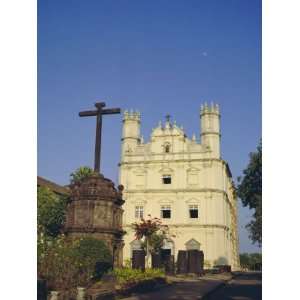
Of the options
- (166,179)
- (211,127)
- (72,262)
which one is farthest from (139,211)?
(72,262)

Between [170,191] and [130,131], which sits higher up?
[130,131]

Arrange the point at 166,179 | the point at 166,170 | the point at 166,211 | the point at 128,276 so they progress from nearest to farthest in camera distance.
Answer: the point at 128,276 < the point at 166,211 < the point at 166,170 < the point at 166,179

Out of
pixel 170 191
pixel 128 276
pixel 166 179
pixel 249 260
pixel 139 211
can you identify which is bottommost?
pixel 249 260

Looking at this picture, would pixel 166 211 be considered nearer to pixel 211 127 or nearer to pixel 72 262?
pixel 211 127

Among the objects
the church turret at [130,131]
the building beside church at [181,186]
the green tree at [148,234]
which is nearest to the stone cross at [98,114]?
the green tree at [148,234]

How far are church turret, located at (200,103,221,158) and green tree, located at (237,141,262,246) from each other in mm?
15601

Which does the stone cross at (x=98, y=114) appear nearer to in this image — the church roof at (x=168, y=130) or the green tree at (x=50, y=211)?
the green tree at (x=50, y=211)

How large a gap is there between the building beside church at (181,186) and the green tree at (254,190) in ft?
47.6

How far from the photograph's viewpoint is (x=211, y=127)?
3788 centimetres

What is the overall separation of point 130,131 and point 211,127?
7.81m

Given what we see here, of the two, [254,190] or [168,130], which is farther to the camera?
[168,130]

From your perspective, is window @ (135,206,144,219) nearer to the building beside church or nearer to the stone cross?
the building beside church

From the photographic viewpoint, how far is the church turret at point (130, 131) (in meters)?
39.6
